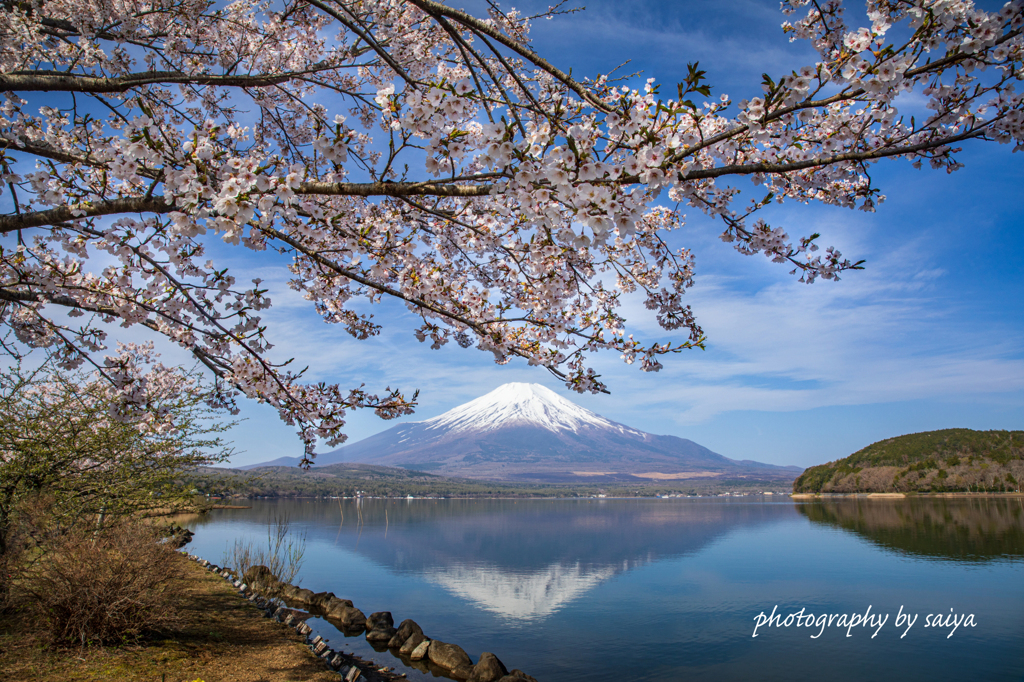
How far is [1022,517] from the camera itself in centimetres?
4266

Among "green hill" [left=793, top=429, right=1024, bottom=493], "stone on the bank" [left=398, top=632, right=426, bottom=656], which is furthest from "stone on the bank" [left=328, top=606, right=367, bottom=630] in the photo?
"green hill" [left=793, top=429, right=1024, bottom=493]

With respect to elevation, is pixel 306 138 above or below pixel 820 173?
above

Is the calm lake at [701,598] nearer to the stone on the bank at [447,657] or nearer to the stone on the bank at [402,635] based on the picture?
the stone on the bank at [402,635]

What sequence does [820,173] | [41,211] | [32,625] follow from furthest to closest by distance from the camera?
[32,625]
[820,173]
[41,211]

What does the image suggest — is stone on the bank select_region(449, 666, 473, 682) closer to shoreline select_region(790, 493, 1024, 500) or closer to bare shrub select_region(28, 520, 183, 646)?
bare shrub select_region(28, 520, 183, 646)

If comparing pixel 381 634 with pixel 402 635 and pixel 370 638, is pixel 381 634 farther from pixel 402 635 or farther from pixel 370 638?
pixel 402 635

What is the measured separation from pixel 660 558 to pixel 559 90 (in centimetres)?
2926

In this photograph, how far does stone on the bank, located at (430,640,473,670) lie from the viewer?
9984 mm

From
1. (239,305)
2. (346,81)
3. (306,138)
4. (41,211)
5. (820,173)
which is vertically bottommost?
(239,305)

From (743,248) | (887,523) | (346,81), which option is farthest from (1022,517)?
(346,81)

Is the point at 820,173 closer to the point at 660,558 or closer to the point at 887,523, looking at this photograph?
the point at 660,558

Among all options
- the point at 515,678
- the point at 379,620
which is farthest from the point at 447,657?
the point at 379,620

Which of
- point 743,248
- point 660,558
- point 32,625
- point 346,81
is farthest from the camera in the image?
point 660,558

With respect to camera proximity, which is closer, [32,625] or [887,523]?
[32,625]
